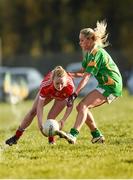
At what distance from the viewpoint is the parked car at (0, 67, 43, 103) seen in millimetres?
34719

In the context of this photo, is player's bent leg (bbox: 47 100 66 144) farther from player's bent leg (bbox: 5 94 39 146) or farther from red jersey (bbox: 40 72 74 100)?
red jersey (bbox: 40 72 74 100)

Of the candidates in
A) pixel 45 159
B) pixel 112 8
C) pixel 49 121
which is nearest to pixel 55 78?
pixel 49 121

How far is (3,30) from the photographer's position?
58219mm

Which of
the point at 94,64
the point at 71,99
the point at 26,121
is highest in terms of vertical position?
the point at 94,64

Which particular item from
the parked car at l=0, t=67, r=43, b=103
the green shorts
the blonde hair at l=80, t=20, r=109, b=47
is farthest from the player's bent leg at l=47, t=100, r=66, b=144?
the parked car at l=0, t=67, r=43, b=103

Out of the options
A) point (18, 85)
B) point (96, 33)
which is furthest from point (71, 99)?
point (18, 85)

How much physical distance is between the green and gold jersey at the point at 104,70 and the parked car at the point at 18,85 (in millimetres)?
22181

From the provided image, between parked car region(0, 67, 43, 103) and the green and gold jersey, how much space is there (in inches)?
873

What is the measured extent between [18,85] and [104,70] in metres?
24.7

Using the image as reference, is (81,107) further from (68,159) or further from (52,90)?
(68,159)

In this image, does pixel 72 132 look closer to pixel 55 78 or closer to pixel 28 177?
pixel 55 78

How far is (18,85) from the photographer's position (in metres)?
36.1

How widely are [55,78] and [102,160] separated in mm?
1998

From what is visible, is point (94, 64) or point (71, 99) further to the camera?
point (94, 64)
